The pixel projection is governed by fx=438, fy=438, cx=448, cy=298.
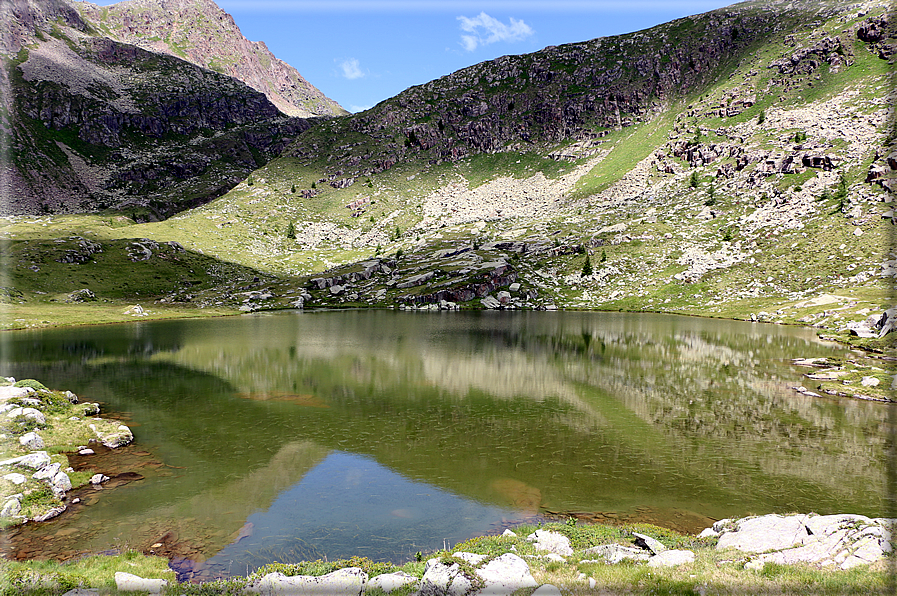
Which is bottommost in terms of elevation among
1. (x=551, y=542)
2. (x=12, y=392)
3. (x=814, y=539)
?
(x=551, y=542)

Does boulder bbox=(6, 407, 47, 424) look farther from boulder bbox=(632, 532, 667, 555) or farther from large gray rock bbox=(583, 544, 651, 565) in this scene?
boulder bbox=(632, 532, 667, 555)

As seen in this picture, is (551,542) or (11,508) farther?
(11,508)

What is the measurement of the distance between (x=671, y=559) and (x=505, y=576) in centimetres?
551

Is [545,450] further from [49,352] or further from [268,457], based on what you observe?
[49,352]

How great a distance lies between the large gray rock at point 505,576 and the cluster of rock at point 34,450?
70.3 feet

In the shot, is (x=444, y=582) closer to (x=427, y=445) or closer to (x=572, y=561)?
(x=572, y=561)

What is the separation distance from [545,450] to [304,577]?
19.8m

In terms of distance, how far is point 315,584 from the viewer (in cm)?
1360

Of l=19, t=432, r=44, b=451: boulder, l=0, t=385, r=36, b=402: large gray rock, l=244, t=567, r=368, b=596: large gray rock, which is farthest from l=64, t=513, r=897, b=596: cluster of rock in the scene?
l=0, t=385, r=36, b=402: large gray rock

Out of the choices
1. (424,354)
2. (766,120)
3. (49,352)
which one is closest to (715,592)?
(424,354)

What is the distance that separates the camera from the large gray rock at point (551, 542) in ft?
53.3

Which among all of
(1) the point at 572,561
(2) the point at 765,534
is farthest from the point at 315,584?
(2) the point at 765,534

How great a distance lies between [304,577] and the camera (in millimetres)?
14023

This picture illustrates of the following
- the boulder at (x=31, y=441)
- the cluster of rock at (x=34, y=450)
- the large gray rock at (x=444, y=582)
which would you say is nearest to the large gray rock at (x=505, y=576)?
the large gray rock at (x=444, y=582)
